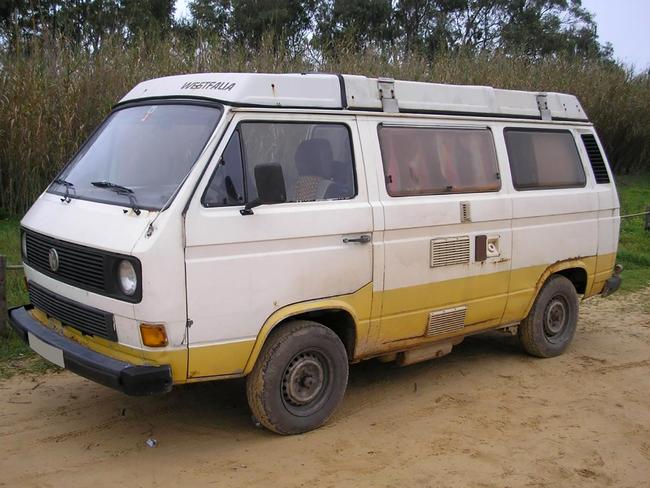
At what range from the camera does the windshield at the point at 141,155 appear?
4359 mm

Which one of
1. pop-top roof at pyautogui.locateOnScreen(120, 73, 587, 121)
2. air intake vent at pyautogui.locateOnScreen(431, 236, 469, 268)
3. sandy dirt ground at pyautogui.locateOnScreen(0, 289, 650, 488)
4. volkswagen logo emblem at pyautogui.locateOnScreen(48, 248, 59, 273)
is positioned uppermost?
pop-top roof at pyautogui.locateOnScreen(120, 73, 587, 121)

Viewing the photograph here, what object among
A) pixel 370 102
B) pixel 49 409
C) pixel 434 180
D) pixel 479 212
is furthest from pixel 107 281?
pixel 479 212

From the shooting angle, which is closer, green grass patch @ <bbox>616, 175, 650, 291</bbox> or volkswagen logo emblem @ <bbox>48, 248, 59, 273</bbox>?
volkswagen logo emblem @ <bbox>48, 248, 59, 273</bbox>

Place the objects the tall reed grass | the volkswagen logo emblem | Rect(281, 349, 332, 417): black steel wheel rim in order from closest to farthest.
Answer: the volkswagen logo emblem
Rect(281, 349, 332, 417): black steel wheel rim
the tall reed grass

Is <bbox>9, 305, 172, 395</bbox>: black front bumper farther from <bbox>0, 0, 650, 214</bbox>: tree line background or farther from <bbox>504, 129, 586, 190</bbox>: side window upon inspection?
<bbox>0, 0, 650, 214</bbox>: tree line background

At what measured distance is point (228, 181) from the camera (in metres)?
4.36

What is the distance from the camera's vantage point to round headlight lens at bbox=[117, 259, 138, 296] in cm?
401

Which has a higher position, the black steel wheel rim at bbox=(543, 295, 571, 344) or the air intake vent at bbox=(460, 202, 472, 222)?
the air intake vent at bbox=(460, 202, 472, 222)

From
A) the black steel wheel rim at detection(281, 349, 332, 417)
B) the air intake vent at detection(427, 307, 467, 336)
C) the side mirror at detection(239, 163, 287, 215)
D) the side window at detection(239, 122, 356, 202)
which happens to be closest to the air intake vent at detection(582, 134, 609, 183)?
the air intake vent at detection(427, 307, 467, 336)

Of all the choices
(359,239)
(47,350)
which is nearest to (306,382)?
(359,239)

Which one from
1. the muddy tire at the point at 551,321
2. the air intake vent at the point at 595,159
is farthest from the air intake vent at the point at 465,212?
the air intake vent at the point at 595,159

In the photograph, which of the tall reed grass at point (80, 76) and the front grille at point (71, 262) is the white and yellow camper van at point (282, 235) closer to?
the front grille at point (71, 262)

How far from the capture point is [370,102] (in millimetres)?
5051

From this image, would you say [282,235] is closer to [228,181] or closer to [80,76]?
[228,181]
